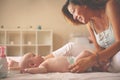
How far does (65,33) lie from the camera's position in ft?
9.03

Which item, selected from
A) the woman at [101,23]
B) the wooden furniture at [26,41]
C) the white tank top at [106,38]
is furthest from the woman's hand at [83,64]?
the wooden furniture at [26,41]

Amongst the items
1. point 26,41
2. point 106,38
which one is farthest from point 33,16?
point 106,38

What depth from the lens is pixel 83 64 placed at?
34.1 inches

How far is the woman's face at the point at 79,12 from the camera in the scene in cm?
91

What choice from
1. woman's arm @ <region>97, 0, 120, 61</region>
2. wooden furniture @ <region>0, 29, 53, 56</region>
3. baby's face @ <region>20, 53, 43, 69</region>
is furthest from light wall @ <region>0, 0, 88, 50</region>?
woman's arm @ <region>97, 0, 120, 61</region>

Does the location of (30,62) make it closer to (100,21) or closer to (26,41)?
(100,21)

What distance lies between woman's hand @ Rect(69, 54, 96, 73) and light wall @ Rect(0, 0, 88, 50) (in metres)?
1.83

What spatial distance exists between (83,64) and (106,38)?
0.57 ft

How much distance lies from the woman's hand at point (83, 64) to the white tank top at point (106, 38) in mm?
117

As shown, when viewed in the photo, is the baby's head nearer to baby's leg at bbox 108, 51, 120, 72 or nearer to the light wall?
baby's leg at bbox 108, 51, 120, 72

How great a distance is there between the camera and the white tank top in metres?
0.91

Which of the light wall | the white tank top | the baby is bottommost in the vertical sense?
the baby

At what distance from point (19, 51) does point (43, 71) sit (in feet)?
6.12

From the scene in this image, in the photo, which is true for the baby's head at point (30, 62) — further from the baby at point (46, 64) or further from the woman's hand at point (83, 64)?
the woman's hand at point (83, 64)
